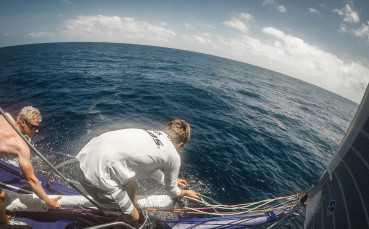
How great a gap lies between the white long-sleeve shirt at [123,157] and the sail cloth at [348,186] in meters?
2.31

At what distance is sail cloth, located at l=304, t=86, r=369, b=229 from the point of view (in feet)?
6.95

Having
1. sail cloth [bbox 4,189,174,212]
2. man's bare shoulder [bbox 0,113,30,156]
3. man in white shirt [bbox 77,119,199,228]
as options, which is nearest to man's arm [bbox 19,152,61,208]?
man's bare shoulder [bbox 0,113,30,156]

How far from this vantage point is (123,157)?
6.84 ft

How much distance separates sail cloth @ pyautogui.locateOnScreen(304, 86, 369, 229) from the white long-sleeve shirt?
2.31 metres

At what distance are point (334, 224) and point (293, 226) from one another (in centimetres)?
566

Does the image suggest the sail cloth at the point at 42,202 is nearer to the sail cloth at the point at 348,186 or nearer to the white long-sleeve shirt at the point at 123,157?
the white long-sleeve shirt at the point at 123,157

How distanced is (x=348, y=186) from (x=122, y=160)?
126 inches

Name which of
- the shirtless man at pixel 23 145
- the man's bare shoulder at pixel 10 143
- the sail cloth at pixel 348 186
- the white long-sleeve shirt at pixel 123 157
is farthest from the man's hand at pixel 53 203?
the sail cloth at pixel 348 186

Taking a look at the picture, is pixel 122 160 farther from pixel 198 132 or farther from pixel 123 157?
pixel 198 132

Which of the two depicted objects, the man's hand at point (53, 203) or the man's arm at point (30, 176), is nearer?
the man's arm at point (30, 176)

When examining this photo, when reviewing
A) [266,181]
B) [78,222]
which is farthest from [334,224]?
[266,181]

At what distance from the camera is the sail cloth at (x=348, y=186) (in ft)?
6.95

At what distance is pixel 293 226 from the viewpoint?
22.1ft

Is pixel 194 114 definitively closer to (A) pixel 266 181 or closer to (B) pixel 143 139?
(A) pixel 266 181
